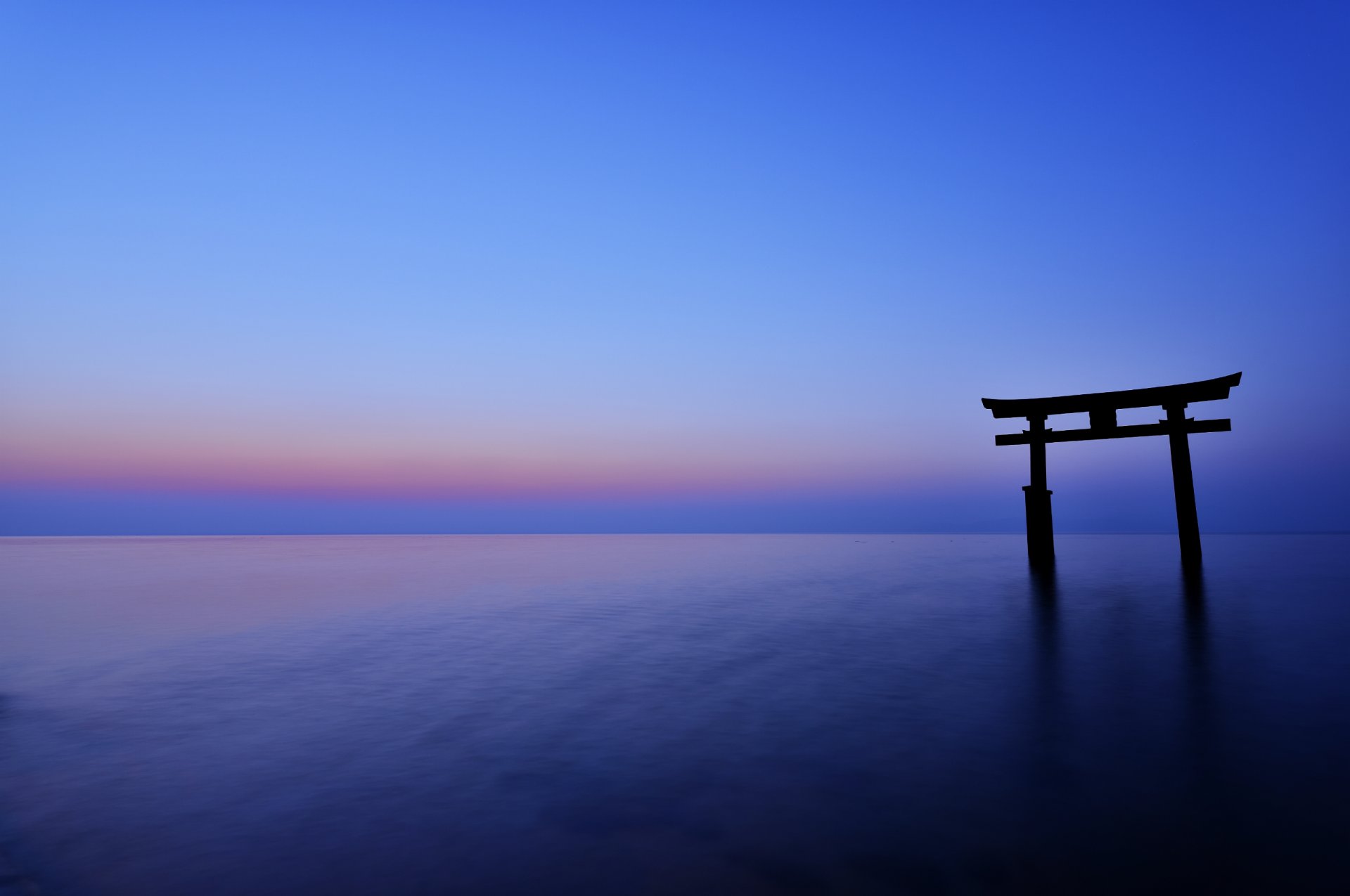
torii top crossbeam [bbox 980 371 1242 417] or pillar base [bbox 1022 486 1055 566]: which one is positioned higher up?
torii top crossbeam [bbox 980 371 1242 417]

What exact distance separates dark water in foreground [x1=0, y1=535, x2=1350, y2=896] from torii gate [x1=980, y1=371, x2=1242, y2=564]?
5.57 metres

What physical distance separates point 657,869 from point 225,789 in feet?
10.1

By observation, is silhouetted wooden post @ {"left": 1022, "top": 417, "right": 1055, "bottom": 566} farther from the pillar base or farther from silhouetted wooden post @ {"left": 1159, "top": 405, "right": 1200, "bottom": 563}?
silhouetted wooden post @ {"left": 1159, "top": 405, "right": 1200, "bottom": 563}

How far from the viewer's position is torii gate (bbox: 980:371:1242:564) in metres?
17.2

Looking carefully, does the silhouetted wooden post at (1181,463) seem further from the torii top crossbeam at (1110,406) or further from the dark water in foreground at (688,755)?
the dark water in foreground at (688,755)

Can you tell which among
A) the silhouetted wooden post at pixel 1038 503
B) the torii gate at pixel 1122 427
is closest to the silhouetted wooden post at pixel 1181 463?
the torii gate at pixel 1122 427

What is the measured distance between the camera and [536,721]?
6.22 meters

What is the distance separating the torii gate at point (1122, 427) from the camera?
56.3 ft

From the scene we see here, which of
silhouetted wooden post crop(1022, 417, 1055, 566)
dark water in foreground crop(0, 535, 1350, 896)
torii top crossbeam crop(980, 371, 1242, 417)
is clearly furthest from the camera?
silhouetted wooden post crop(1022, 417, 1055, 566)

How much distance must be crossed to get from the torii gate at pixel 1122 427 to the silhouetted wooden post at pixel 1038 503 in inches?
0.8

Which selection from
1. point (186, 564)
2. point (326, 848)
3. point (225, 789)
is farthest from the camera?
point (186, 564)

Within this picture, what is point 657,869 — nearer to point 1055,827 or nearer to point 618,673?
point 1055,827

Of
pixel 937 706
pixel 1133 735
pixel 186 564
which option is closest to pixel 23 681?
pixel 937 706

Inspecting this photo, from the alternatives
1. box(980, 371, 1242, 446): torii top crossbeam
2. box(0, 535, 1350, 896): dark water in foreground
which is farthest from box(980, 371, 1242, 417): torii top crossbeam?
box(0, 535, 1350, 896): dark water in foreground
